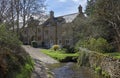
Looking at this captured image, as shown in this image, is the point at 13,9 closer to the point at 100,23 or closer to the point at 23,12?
the point at 23,12

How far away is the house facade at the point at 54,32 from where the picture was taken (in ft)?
264

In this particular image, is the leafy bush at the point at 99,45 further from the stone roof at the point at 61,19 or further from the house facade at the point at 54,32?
the stone roof at the point at 61,19

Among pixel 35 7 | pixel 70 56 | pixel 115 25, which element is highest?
pixel 35 7

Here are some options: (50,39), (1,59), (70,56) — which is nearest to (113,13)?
(70,56)

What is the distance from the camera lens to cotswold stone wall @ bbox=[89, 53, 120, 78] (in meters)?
26.6

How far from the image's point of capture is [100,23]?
5222 centimetres

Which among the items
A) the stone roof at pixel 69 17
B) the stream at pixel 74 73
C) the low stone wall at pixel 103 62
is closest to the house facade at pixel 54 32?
the stone roof at pixel 69 17

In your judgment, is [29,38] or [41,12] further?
[29,38]

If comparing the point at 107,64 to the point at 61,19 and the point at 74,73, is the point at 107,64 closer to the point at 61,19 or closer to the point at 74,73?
the point at 74,73

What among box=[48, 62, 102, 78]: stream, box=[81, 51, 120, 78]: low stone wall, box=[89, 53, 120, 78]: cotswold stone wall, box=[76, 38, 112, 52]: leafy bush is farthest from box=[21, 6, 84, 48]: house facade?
box=[89, 53, 120, 78]: cotswold stone wall

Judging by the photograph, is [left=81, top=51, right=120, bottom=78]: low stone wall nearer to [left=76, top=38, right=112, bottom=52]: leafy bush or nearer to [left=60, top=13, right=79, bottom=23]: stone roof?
[left=76, top=38, right=112, bottom=52]: leafy bush

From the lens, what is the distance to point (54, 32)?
8788 centimetres

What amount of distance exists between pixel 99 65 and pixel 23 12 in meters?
21.9

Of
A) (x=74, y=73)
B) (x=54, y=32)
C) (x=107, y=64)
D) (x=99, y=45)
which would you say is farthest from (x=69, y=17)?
(x=107, y=64)
